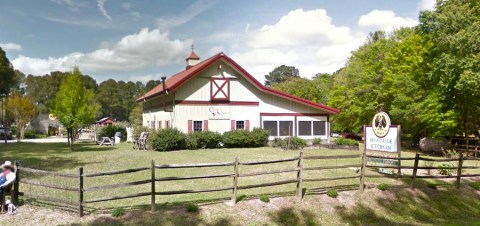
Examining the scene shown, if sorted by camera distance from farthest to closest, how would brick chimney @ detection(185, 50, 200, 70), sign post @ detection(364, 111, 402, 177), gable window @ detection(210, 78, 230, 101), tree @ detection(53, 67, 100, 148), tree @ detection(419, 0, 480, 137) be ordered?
brick chimney @ detection(185, 50, 200, 70)
gable window @ detection(210, 78, 230, 101)
tree @ detection(53, 67, 100, 148)
tree @ detection(419, 0, 480, 137)
sign post @ detection(364, 111, 402, 177)

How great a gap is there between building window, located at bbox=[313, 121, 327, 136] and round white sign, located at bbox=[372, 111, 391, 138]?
1660 centimetres

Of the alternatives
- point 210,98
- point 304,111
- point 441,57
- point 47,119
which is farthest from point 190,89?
point 47,119

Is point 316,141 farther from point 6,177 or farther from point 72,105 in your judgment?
point 6,177

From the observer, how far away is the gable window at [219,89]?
29203 mm

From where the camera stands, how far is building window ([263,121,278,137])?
3081cm

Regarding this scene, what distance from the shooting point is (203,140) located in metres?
27.3

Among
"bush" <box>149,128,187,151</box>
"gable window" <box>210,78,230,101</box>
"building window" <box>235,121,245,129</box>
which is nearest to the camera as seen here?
"bush" <box>149,128,187,151</box>

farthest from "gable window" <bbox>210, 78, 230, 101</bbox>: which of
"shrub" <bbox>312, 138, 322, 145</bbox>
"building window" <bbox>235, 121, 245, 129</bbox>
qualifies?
"shrub" <bbox>312, 138, 322, 145</bbox>

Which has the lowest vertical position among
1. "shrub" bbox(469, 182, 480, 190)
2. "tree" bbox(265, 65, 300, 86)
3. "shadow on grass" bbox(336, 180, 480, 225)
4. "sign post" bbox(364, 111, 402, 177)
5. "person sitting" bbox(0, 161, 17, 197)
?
"shadow on grass" bbox(336, 180, 480, 225)

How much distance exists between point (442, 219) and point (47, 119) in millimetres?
79118

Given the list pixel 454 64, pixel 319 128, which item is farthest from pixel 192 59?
pixel 454 64

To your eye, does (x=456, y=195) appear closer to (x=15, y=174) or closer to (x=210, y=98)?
(x=15, y=174)

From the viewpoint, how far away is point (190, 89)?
28578 millimetres

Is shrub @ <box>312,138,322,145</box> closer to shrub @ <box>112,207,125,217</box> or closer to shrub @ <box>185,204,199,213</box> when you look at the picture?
shrub @ <box>185,204,199,213</box>
